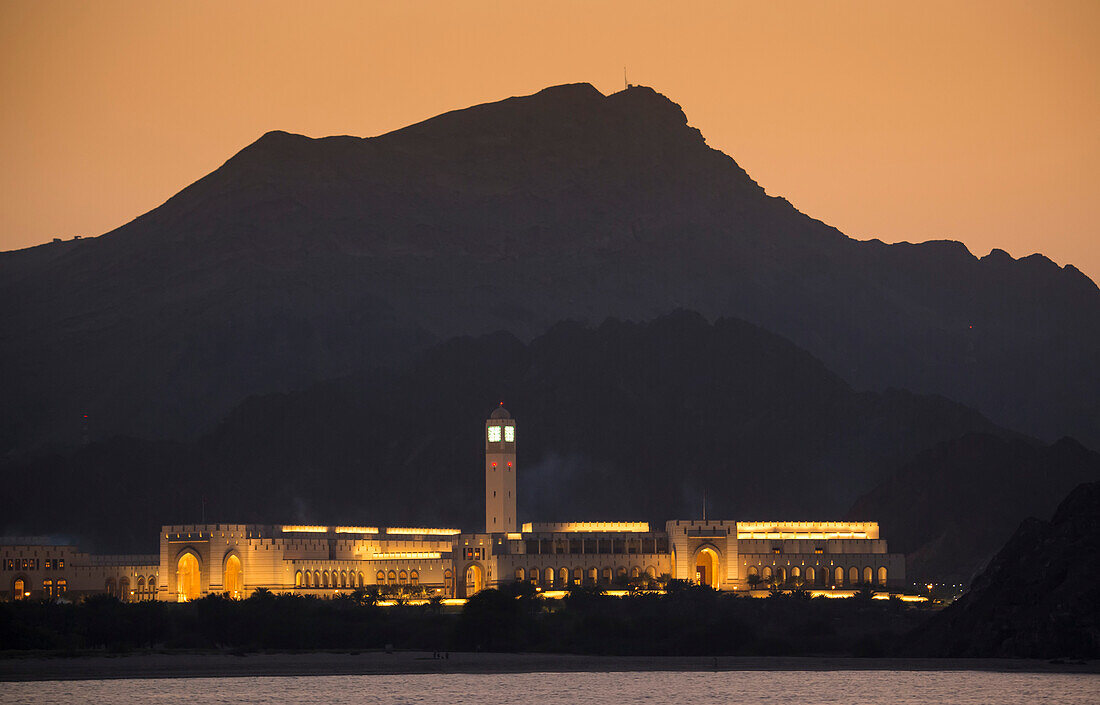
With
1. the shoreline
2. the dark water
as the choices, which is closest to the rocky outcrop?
the shoreline

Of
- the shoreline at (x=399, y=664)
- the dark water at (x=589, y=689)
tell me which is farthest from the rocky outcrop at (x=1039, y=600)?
the dark water at (x=589, y=689)

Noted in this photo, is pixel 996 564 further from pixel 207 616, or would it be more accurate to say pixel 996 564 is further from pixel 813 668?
pixel 207 616

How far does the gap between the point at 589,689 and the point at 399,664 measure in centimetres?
1664

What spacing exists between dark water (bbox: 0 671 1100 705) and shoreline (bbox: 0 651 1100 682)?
973 mm

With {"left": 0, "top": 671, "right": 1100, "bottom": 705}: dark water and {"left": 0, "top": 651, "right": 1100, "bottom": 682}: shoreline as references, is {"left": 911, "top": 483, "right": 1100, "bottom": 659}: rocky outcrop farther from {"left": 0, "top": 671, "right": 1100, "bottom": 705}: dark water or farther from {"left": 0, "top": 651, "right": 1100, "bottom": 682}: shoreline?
{"left": 0, "top": 671, "right": 1100, "bottom": 705}: dark water

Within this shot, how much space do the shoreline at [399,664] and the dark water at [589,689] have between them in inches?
38.3

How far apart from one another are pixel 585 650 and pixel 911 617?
149 feet

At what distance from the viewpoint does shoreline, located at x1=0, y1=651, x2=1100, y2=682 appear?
136 meters

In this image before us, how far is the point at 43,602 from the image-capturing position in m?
181

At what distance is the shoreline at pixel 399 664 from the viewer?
136 metres

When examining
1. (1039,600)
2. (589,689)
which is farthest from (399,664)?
(1039,600)

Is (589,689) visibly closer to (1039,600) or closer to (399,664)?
(399,664)

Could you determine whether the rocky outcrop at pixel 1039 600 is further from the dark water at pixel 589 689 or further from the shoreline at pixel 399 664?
the dark water at pixel 589 689

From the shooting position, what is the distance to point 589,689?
139m
